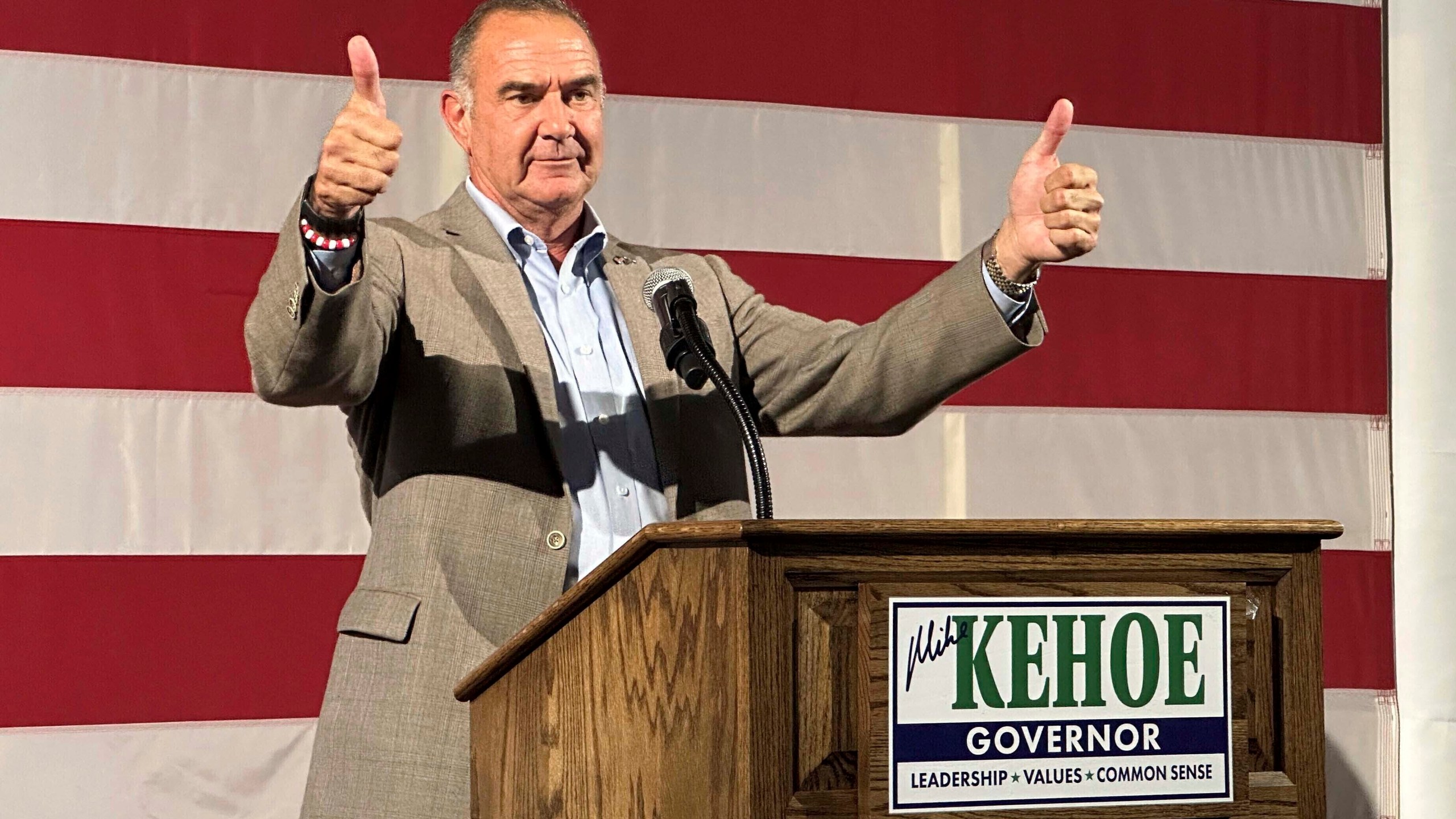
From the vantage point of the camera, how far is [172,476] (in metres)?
2.34

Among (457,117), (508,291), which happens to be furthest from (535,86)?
(508,291)

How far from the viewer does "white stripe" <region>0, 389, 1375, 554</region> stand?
2291 mm

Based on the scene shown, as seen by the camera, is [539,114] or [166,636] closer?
[539,114]

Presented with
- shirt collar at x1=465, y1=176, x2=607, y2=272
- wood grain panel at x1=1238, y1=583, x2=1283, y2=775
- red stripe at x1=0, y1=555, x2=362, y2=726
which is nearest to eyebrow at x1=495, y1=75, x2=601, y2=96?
shirt collar at x1=465, y1=176, x2=607, y2=272

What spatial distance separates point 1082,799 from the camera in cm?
103

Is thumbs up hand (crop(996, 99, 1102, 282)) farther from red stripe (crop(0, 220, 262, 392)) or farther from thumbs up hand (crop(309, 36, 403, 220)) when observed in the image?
red stripe (crop(0, 220, 262, 392))

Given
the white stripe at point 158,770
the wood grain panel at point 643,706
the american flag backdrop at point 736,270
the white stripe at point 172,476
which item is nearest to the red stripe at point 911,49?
the american flag backdrop at point 736,270

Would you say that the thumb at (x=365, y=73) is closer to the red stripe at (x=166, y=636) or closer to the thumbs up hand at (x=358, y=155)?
the thumbs up hand at (x=358, y=155)

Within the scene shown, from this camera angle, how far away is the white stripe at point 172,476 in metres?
2.28

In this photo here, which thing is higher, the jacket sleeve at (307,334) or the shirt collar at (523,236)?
the shirt collar at (523,236)

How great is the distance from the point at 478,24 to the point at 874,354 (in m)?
0.65

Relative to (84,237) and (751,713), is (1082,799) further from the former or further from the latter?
(84,237)

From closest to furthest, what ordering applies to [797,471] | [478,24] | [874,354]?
1. [874,354]
2. [478,24]
3. [797,471]

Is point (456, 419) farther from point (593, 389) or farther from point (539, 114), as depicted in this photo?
point (539, 114)
